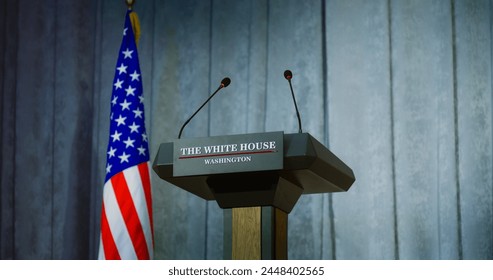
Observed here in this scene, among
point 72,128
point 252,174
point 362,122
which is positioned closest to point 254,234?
point 252,174

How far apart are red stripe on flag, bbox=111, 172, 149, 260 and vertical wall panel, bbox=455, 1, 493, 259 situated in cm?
145

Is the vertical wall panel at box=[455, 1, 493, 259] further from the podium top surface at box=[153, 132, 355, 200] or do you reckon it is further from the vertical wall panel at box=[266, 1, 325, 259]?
the podium top surface at box=[153, 132, 355, 200]

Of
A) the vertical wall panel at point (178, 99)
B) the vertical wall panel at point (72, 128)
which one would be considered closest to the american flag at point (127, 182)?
the vertical wall panel at point (178, 99)

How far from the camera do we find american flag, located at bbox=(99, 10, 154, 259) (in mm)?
3645

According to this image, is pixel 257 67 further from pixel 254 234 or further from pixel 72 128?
pixel 254 234

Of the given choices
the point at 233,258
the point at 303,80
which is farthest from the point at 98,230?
the point at 233,258

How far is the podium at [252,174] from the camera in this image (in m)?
2.10

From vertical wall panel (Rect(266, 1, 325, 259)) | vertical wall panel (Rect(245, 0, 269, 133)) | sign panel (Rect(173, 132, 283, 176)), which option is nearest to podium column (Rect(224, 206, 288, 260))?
sign panel (Rect(173, 132, 283, 176))

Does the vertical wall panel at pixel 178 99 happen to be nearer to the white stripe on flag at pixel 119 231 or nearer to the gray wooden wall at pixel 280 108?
the gray wooden wall at pixel 280 108

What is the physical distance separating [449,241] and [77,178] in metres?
1.96

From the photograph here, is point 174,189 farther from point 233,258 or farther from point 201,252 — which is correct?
point 233,258

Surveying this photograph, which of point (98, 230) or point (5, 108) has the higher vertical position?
point (5, 108)

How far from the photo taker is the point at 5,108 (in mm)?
4367
